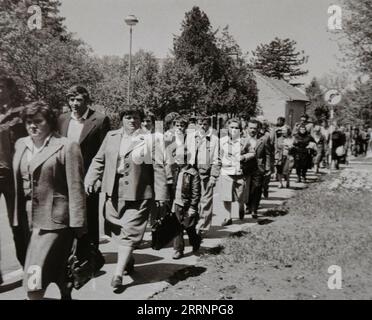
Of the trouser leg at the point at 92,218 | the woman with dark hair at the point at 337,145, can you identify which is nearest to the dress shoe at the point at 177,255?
the trouser leg at the point at 92,218

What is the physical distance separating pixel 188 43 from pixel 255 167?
2.61 m

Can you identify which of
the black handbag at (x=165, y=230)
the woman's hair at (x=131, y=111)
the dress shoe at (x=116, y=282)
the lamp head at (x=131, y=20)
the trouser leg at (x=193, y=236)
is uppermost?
the lamp head at (x=131, y=20)

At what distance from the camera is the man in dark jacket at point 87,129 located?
5527mm

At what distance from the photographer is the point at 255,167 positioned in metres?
9.45

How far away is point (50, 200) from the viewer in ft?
13.0

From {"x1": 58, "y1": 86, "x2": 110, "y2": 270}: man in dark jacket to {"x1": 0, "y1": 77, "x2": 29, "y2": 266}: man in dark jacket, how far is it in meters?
0.56

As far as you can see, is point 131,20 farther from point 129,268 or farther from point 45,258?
point 45,258

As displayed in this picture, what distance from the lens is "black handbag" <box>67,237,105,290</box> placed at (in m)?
4.45

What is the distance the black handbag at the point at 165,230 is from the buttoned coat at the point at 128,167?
0.90 metres

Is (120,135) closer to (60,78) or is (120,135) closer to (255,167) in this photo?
(255,167)

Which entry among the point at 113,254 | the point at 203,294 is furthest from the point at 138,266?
the point at 203,294

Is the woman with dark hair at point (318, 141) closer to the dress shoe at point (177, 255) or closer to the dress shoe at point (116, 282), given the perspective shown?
the dress shoe at point (177, 255)

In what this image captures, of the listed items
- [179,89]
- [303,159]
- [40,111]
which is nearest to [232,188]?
[40,111]

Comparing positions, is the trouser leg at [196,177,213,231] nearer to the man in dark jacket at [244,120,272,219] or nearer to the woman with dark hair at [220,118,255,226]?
the woman with dark hair at [220,118,255,226]
